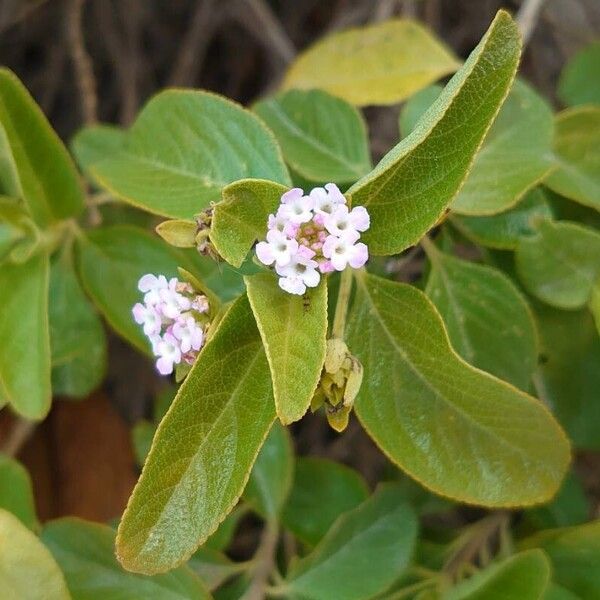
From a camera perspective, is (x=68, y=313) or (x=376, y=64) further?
(x=376, y=64)

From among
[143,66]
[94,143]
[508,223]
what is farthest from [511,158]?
[143,66]

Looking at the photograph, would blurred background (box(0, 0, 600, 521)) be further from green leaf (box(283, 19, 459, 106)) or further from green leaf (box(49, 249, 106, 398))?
green leaf (box(49, 249, 106, 398))

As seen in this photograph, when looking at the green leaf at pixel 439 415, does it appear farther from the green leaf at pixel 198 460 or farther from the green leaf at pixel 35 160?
the green leaf at pixel 35 160

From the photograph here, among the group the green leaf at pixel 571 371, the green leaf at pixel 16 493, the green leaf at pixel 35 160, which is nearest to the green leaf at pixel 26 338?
the green leaf at pixel 35 160

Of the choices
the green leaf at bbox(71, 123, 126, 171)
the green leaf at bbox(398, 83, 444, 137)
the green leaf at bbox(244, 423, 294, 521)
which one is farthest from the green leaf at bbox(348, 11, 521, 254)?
the green leaf at bbox(71, 123, 126, 171)

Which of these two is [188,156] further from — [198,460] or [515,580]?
[515,580]

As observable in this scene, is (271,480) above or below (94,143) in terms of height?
below

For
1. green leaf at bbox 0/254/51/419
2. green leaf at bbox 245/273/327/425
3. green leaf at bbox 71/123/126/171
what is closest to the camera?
green leaf at bbox 245/273/327/425
